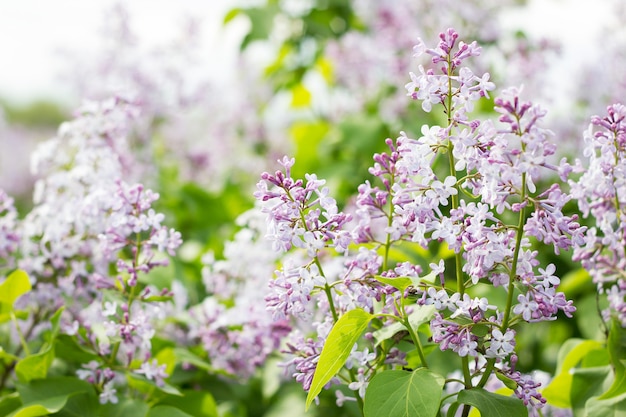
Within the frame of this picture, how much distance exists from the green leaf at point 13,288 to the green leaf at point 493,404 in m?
1.08

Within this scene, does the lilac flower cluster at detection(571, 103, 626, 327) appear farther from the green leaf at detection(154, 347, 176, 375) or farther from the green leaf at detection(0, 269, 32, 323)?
the green leaf at detection(0, 269, 32, 323)

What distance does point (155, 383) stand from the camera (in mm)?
1689

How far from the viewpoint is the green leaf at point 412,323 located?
1.29 meters

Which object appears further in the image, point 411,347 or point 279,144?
point 279,144

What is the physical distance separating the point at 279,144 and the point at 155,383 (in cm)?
286

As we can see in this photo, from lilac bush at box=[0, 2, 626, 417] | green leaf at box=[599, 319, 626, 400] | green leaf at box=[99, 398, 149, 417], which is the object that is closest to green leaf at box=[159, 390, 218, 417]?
lilac bush at box=[0, 2, 626, 417]

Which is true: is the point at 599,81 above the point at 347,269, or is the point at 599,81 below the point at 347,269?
above

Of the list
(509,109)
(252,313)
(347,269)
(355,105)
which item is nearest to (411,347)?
(347,269)

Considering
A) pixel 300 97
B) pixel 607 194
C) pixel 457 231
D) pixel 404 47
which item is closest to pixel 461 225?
pixel 457 231

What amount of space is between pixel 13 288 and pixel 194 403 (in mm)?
516

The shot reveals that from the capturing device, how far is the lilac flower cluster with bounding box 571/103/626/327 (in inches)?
55.6

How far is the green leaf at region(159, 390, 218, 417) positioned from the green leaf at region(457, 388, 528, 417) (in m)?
0.73

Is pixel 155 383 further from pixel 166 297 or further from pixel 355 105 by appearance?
pixel 355 105

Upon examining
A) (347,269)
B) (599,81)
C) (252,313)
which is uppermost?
(599,81)
